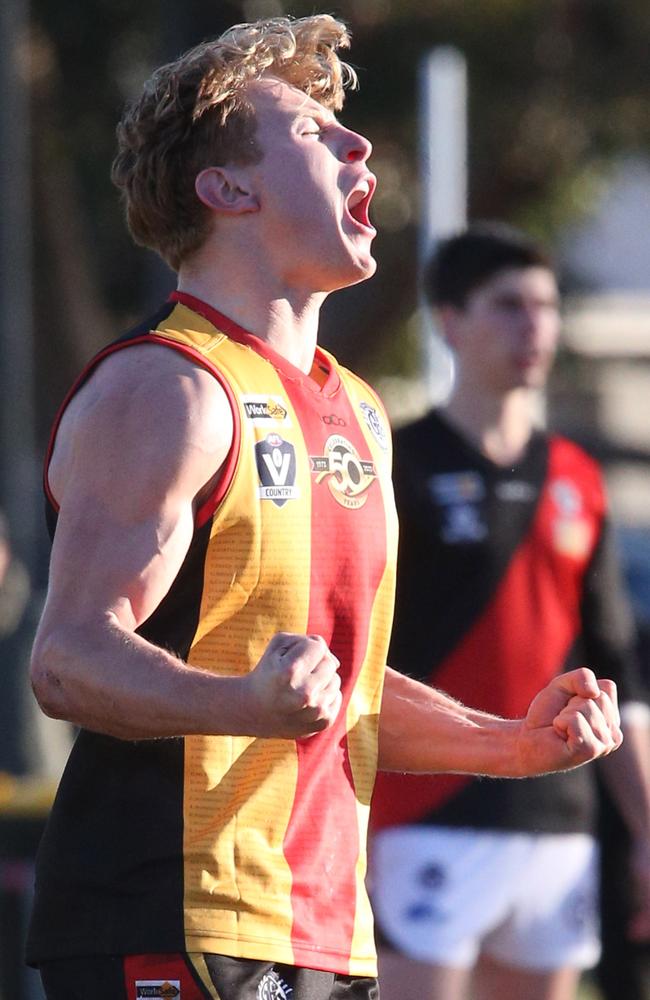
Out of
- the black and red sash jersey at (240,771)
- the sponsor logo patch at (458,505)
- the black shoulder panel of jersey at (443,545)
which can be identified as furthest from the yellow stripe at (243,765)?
the sponsor logo patch at (458,505)

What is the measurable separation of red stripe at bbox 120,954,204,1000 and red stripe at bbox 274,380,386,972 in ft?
0.59

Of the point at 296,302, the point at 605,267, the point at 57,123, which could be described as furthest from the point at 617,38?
the point at 296,302

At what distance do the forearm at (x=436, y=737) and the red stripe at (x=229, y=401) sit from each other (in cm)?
66

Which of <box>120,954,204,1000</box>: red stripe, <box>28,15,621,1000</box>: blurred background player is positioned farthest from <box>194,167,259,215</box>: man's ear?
<box>120,954,204,1000</box>: red stripe

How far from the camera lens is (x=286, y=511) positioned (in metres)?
2.84

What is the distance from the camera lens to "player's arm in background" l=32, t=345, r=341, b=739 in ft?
8.09

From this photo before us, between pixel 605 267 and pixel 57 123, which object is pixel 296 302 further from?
pixel 605 267

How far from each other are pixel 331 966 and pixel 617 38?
16627 millimetres

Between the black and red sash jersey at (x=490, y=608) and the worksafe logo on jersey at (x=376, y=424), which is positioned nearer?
the worksafe logo on jersey at (x=376, y=424)

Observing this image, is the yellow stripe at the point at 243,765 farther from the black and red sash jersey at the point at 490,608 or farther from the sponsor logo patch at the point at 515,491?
the sponsor logo patch at the point at 515,491

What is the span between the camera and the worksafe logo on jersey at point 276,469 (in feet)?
9.23

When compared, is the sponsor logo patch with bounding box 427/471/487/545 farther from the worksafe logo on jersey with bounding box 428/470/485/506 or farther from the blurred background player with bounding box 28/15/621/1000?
the blurred background player with bounding box 28/15/621/1000

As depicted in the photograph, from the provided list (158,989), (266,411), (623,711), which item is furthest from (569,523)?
(158,989)

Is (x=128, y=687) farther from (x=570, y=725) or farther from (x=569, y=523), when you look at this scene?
(x=569, y=523)
